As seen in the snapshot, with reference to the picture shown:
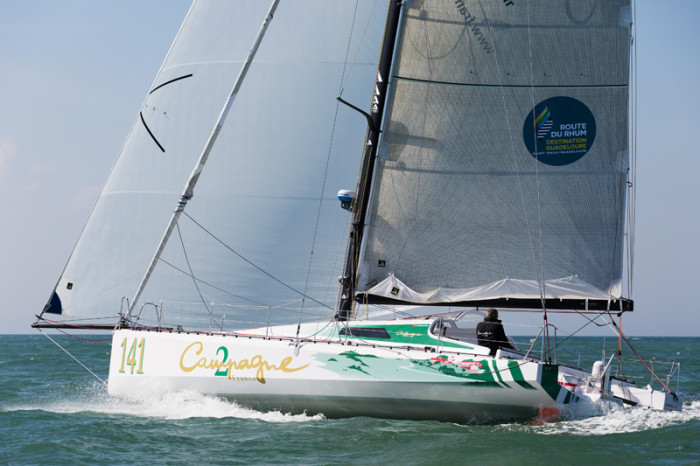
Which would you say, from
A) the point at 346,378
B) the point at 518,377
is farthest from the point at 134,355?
the point at 518,377

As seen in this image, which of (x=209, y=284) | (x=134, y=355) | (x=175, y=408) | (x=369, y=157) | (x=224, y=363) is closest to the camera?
(x=224, y=363)

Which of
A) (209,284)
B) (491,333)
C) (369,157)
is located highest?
(369,157)

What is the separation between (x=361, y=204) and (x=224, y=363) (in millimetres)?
3084

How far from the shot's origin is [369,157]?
11305 mm

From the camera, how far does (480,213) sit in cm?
1100

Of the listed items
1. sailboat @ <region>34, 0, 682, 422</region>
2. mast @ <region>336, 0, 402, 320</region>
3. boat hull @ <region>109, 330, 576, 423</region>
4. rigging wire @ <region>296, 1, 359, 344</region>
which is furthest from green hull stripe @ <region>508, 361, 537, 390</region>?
rigging wire @ <region>296, 1, 359, 344</region>

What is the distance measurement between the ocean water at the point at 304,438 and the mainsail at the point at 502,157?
239cm

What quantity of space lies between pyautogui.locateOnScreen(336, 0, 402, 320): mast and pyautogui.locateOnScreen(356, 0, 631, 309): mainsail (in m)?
0.14

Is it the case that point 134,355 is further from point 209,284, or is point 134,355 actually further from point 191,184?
point 191,184

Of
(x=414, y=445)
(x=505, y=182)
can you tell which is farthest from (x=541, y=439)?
(x=505, y=182)

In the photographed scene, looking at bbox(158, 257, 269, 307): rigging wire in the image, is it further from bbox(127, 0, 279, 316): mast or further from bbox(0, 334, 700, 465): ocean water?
bbox(0, 334, 700, 465): ocean water

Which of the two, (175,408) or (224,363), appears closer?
(224,363)

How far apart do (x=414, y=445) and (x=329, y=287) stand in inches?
163

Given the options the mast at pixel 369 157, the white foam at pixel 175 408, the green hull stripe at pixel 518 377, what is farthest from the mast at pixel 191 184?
the green hull stripe at pixel 518 377
